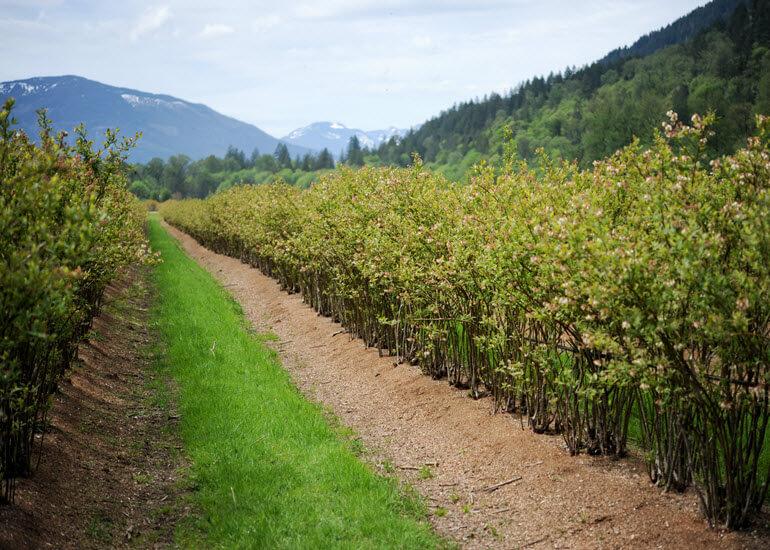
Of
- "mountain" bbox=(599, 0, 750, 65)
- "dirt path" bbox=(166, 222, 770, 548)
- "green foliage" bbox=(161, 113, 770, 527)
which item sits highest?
"mountain" bbox=(599, 0, 750, 65)

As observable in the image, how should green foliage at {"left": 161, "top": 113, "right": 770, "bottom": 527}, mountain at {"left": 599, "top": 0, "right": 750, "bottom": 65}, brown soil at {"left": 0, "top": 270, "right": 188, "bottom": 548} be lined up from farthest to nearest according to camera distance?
mountain at {"left": 599, "top": 0, "right": 750, "bottom": 65}
brown soil at {"left": 0, "top": 270, "right": 188, "bottom": 548}
green foliage at {"left": 161, "top": 113, "right": 770, "bottom": 527}

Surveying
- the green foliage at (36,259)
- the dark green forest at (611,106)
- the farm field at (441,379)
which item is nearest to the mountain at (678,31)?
the dark green forest at (611,106)

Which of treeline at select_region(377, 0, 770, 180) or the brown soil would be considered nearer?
the brown soil

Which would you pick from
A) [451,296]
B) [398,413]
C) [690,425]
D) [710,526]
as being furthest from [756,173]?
[398,413]

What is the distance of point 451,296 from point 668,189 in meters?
5.07

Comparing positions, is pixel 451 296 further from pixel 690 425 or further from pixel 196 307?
pixel 196 307

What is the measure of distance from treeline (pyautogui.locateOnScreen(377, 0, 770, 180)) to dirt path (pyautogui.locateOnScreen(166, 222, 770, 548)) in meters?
23.4

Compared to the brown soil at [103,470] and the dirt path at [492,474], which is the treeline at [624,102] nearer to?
the dirt path at [492,474]

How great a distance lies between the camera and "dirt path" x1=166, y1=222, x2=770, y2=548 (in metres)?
7.15

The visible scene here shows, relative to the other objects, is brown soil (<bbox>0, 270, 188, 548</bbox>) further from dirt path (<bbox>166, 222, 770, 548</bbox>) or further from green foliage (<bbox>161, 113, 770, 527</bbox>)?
green foliage (<bbox>161, 113, 770, 527</bbox>)

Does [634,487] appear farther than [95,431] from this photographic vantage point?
No

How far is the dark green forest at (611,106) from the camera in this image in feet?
225

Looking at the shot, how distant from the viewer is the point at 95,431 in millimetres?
10133

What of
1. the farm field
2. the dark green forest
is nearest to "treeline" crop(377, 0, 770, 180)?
the dark green forest
